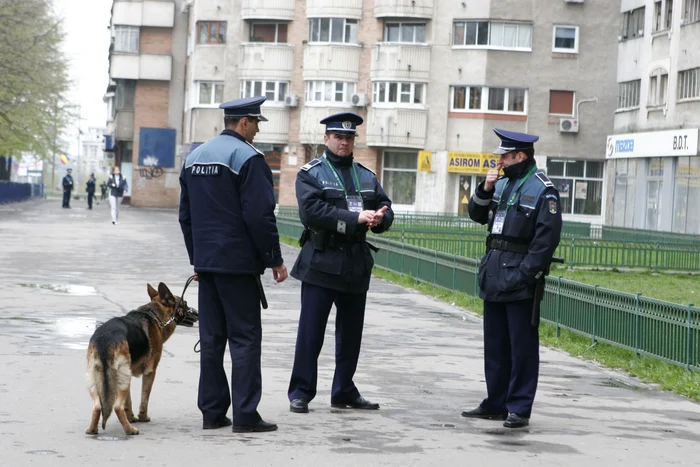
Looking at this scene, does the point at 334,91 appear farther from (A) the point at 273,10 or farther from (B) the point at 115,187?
(B) the point at 115,187

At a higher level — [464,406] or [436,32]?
[436,32]

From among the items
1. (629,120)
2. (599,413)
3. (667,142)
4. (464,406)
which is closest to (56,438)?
(464,406)

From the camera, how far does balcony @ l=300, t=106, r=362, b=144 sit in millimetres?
65500

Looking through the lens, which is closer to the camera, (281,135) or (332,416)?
(332,416)

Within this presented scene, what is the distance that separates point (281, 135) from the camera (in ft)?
221

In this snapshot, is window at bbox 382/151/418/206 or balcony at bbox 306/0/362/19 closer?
window at bbox 382/151/418/206

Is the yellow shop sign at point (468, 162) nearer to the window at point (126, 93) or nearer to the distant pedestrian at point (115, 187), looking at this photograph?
the distant pedestrian at point (115, 187)

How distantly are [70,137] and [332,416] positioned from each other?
5980cm

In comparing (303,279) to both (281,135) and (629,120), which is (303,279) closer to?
(629,120)

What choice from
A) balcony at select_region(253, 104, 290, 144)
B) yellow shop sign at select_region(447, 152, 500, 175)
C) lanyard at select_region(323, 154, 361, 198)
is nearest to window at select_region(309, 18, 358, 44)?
balcony at select_region(253, 104, 290, 144)

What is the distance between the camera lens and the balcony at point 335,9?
2581 inches

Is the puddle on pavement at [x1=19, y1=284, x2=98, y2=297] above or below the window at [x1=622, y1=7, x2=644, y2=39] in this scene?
below

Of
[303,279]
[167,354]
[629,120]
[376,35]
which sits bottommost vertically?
[167,354]

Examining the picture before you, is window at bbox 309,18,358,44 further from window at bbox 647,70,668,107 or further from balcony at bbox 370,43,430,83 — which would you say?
window at bbox 647,70,668,107
